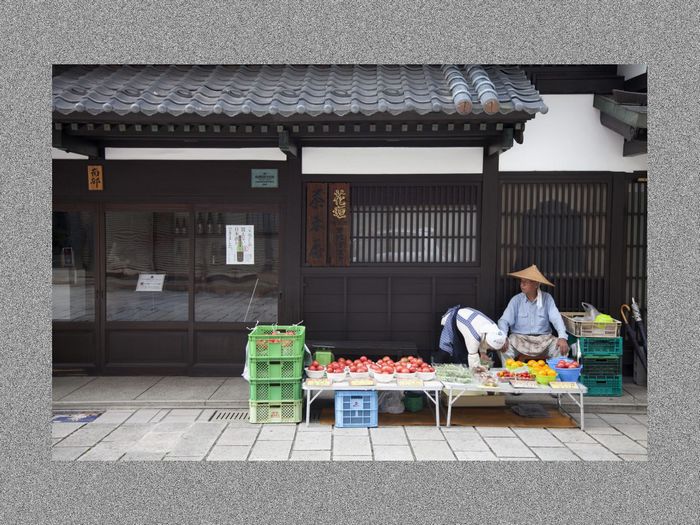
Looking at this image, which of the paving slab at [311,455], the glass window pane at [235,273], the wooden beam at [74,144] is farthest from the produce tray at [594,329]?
the wooden beam at [74,144]

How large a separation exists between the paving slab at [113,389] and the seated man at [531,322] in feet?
17.8

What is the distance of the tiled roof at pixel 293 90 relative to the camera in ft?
22.8

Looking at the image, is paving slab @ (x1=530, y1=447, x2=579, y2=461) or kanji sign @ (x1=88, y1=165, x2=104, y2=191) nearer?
paving slab @ (x1=530, y1=447, x2=579, y2=461)

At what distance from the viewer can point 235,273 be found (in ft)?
29.7

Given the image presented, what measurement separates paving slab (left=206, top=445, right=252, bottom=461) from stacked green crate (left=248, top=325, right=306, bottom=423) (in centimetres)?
86

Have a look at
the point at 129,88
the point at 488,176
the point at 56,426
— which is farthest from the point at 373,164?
the point at 56,426

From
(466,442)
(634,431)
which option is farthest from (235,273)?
(634,431)

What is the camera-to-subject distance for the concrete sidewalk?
7695mm

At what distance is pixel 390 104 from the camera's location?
7.04 metres

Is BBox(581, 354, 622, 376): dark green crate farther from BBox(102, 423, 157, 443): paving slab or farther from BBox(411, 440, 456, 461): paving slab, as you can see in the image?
BBox(102, 423, 157, 443): paving slab

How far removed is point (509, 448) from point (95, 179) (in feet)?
23.8

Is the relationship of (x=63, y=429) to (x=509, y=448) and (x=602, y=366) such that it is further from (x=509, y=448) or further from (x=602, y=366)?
(x=602, y=366)

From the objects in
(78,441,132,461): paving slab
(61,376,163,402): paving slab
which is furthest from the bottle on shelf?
Result: (78,441,132,461): paving slab

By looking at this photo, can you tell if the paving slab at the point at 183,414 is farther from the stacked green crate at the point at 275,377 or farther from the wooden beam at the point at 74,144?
the wooden beam at the point at 74,144
